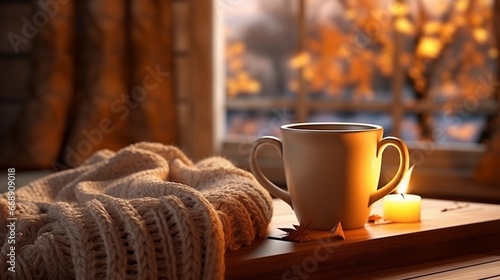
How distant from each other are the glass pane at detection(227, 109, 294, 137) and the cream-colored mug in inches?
57.4

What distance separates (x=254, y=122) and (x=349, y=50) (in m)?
0.41

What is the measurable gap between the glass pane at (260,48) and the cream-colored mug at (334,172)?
1.44 meters

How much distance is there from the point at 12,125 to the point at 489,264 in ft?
5.88

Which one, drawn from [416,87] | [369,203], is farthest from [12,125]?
[369,203]

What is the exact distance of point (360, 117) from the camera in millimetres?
2266

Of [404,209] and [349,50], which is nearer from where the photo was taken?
[404,209]

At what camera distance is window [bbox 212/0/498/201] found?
6.89ft

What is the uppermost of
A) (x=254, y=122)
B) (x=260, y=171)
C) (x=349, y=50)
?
(x=349, y=50)

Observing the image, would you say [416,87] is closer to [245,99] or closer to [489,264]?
[245,99]

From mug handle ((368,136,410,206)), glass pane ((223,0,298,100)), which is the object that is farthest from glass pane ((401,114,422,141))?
mug handle ((368,136,410,206))

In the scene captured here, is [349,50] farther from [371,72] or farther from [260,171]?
[260,171]

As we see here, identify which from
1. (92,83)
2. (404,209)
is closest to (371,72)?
(92,83)

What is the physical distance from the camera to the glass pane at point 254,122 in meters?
2.38

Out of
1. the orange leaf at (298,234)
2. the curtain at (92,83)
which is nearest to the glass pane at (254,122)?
the curtain at (92,83)
